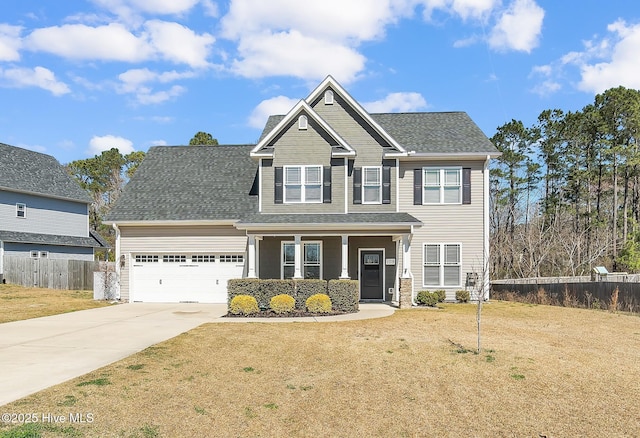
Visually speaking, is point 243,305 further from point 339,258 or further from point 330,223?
point 339,258

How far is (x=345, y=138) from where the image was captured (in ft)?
71.3

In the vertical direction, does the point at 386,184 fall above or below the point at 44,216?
above

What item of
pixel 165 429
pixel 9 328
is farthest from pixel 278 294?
pixel 165 429

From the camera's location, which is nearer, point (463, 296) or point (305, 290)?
point (305, 290)

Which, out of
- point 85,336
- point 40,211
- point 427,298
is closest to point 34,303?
point 85,336

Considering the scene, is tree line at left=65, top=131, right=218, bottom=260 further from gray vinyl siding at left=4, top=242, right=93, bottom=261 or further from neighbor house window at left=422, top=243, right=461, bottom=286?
neighbor house window at left=422, top=243, right=461, bottom=286

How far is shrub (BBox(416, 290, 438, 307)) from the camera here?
19906mm

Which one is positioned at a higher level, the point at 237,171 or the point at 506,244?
the point at 237,171

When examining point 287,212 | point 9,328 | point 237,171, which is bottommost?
point 9,328

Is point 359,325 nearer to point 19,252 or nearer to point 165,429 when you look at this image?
point 165,429

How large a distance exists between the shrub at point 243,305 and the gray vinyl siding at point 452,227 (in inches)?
315

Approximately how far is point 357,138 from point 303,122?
8.64 ft

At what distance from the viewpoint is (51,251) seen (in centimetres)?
3441

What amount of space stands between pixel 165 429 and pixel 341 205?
1548 centimetres
